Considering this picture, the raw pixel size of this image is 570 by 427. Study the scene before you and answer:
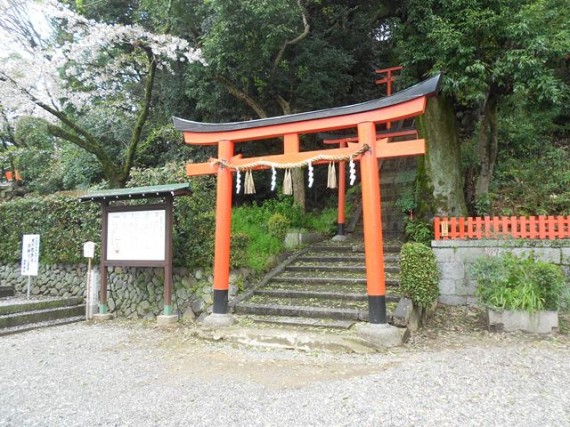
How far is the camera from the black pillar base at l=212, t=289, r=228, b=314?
6.95 metres

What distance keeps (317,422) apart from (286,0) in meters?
8.32

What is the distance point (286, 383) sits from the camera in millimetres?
4457

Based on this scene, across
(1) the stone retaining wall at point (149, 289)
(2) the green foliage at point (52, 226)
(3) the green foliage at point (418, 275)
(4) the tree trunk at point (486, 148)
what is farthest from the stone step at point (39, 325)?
(4) the tree trunk at point (486, 148)

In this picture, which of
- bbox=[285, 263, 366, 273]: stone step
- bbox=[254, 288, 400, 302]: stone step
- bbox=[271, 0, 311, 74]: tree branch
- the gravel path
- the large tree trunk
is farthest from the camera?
bbox=[271, 0, 311, 74]: tree branch

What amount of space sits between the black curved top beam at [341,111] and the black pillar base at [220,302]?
2.75 meters

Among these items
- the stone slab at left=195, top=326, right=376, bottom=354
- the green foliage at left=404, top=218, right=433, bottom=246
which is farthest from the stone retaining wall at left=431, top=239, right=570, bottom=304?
the stone slab at left=195, top=326, right=376, bottom=354

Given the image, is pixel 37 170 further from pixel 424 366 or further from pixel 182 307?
pixel 424 366

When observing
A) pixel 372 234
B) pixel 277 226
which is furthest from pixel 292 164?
pixel 277 226

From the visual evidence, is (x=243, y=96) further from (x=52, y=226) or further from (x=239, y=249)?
(x=52, y=226)

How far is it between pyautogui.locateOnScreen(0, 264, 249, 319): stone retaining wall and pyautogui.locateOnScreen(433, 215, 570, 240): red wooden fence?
155 inches

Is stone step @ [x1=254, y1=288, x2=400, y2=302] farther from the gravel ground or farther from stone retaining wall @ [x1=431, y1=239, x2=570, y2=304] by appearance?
stone retaining wall @ [x1=431, y1=239, x2=570, y2=304]

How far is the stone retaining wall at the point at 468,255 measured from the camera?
24.1 ft

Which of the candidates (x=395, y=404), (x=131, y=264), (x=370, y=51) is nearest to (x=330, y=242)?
(x=131, y=264)

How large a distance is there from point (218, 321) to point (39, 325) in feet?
12.3
